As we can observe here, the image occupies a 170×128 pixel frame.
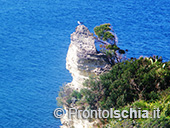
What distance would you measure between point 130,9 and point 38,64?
Result: 45.8 feet

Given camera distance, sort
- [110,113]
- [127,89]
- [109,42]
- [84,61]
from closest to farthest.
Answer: [110,113] < [127,89] < [84,61] < [109,42]

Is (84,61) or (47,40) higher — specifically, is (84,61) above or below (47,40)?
below

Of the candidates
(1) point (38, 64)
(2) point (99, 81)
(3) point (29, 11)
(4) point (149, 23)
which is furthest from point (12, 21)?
(2) point (99, 81)

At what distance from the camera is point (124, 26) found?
107 feet

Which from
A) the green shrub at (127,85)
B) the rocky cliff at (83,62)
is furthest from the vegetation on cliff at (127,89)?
the rocky cliff at (83,62)

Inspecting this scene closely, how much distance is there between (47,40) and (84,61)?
13571 millimetres

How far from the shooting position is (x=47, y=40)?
102 ft

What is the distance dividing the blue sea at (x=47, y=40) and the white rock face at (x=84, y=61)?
15.1 ft

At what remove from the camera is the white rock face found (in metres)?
17.9

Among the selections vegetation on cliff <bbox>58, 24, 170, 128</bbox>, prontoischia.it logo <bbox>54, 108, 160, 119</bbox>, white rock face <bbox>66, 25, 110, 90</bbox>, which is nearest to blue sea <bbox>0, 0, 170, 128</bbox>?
white rock face <bbox>66, 25, 110, 90</bbox>

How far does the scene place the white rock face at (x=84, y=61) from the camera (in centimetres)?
1794

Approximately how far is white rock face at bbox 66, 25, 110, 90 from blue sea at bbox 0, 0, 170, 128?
15.1 feet

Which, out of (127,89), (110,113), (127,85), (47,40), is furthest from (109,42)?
(47,40)

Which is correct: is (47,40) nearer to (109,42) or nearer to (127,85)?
(109,42)
